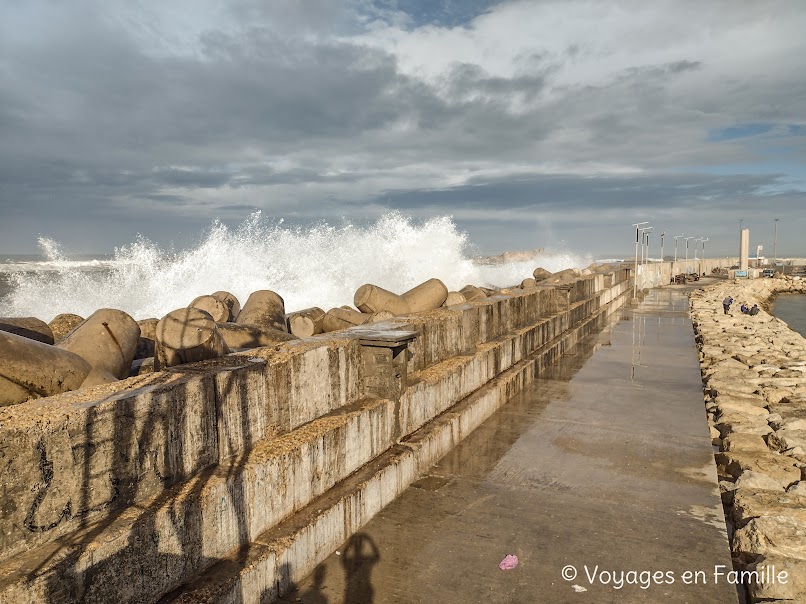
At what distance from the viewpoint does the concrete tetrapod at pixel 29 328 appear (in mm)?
5508

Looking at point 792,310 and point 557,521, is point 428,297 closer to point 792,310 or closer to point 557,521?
point 557,521

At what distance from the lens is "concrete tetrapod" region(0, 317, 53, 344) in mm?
5508

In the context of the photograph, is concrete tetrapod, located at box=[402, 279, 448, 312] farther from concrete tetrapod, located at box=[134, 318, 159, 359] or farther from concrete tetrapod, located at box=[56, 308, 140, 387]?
concrete tetrapod, located at box=[56, 308, 140, 387]

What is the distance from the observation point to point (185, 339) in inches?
160

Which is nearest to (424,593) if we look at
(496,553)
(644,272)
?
(496,553)

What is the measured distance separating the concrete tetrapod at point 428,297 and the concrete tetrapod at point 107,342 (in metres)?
4.59

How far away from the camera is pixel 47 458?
2324 millimetres

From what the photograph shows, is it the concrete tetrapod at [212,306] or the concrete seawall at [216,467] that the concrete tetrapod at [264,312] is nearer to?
the concrete tetrapod at [212,306]

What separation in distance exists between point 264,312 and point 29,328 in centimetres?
299

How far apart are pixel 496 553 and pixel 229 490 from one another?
5.90 feet

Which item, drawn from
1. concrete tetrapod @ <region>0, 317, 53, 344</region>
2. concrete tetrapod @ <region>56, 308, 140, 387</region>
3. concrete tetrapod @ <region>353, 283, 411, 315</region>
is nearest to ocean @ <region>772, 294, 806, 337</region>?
concrete tetrapod @ <region>353, 283, 411, 315</region>

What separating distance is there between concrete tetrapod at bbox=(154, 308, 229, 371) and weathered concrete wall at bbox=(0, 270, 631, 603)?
390 millimetres

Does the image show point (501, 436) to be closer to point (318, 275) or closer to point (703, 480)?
point (703, 480)

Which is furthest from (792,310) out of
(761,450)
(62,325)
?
(62,325)
